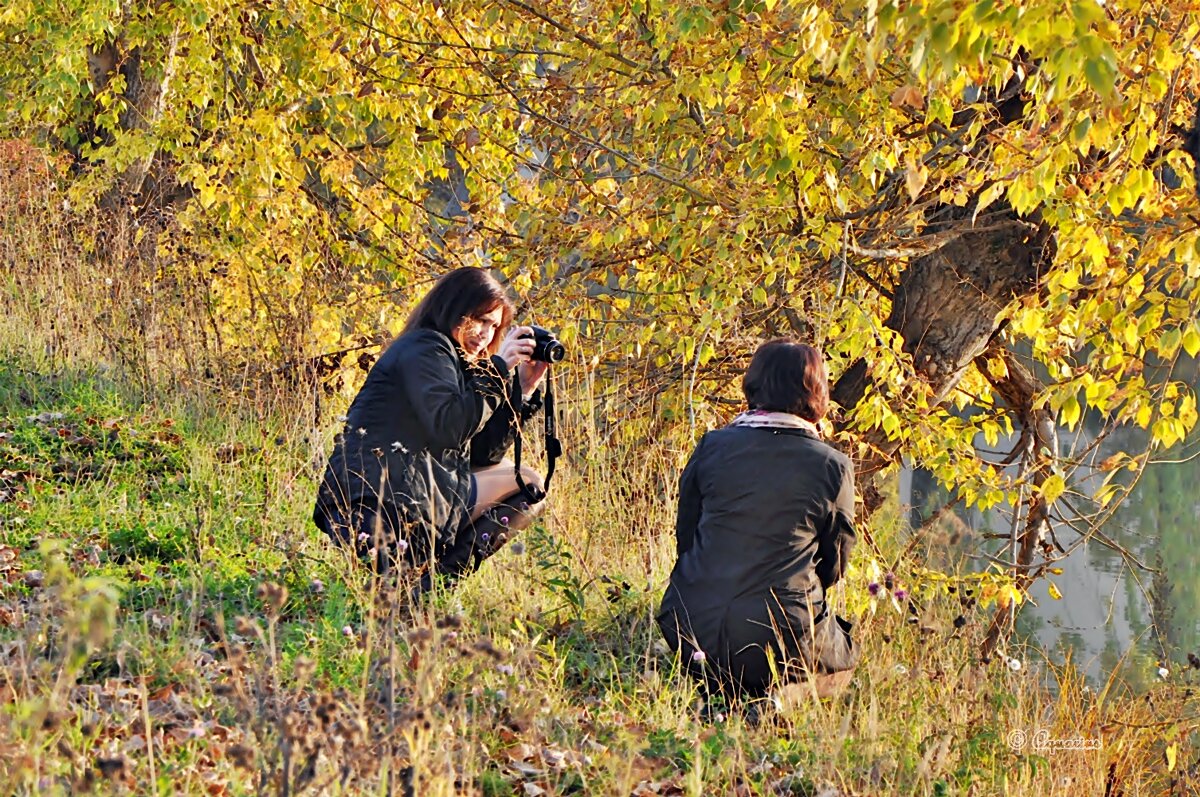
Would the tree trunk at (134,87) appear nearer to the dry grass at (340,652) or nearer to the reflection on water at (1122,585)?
the dry grass at (340,652)

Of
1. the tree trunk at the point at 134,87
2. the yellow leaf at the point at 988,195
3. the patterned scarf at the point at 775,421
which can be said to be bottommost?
the patterned scarf at the point at 775,421

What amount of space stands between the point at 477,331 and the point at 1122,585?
38.2 feet

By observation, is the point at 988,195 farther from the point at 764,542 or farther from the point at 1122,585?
the point at 1122,585

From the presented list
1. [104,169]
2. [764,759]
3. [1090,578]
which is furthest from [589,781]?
[1090,578]

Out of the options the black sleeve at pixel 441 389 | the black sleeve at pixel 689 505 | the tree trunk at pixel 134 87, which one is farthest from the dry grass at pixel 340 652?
the tree trunk at pixel 134 87

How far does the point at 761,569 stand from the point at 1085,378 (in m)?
1.84

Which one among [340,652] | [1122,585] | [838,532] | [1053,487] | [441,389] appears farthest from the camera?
[1122,585]

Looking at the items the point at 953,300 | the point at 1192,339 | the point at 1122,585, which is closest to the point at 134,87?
the point at 953,300

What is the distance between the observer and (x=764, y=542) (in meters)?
4.21

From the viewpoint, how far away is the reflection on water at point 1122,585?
34.5 feet

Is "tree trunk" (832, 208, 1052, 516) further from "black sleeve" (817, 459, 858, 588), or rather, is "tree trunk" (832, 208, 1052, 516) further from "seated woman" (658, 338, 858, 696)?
"seated woman" (658, 338, 858, 696)

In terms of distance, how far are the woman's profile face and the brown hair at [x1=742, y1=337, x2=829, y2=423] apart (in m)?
1.07

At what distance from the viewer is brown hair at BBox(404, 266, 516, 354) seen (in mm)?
4848

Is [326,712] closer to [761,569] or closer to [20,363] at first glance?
[761,569]
